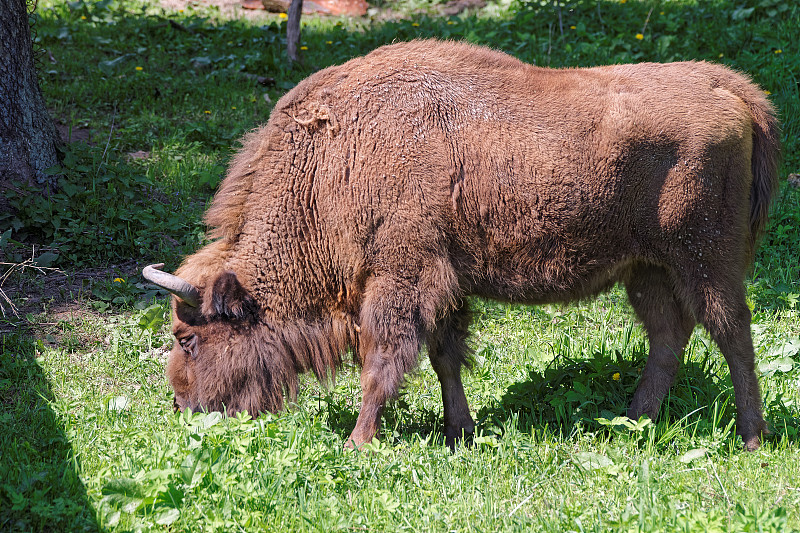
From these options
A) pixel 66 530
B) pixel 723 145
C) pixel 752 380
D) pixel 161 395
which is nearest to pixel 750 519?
pixel 752 380

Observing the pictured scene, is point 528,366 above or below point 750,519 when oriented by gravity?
below

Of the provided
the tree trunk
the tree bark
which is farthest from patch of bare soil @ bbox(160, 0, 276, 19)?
the tree trunk

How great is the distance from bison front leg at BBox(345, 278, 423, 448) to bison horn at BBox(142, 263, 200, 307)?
0.95 metres

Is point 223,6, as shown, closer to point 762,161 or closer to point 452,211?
point 452,211

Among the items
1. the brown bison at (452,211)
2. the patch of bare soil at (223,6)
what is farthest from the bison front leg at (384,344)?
the patch of bare soil at (223,6)

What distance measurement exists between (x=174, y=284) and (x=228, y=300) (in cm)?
31

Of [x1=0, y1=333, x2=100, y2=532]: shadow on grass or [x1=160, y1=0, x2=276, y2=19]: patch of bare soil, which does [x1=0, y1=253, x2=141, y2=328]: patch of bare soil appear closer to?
[x1=0, y1=333, x2=100, y2=532]: shadow on grass

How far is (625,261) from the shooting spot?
436cm

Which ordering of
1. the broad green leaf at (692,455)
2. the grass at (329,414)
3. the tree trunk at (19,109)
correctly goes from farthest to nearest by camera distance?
the tree trunk at (19,109) → the broad green leaf at (692,455) → the grass at (329,414)

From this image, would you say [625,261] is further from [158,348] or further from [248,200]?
[158,348]

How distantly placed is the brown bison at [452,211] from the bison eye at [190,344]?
13 mm

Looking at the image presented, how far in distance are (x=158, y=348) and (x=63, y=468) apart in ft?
6.05

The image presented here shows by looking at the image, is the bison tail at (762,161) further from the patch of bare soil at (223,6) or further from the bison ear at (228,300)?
the patch of bare soil at (223,6)

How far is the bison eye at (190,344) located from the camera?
4.49 meters
